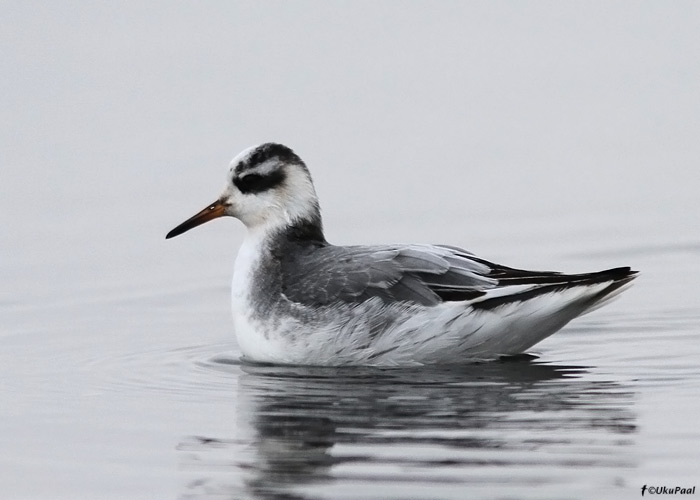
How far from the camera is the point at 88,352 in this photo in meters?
13.2

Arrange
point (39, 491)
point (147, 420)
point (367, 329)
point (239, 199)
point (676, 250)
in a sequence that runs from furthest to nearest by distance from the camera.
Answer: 1. point (676, 250)
2. point (239, 199)
3. point (367, 329)
4. point (147, 420)
5. point (39, 491)

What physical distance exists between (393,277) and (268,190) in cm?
152

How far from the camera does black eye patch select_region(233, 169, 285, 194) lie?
1307 cm

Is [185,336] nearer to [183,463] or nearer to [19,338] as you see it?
[19,338]

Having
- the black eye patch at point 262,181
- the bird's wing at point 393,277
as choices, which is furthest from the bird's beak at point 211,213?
the bird's wing at point 393,277

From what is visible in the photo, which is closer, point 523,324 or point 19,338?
point 523,324

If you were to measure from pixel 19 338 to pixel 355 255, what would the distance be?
10.5 ft

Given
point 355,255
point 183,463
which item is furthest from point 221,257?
point 183,463

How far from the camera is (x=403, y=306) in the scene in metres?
12.1

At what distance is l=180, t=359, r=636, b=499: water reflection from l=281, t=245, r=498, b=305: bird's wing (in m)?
0.58

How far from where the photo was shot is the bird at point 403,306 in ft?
39.7

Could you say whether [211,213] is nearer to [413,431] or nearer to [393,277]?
[393,277]

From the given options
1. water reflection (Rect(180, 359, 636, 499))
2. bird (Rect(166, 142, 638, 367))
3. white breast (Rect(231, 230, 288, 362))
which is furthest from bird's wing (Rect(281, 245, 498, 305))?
water reflection (Rect(180, 359, 636, 499))

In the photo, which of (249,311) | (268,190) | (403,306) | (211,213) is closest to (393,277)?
(403,306)
